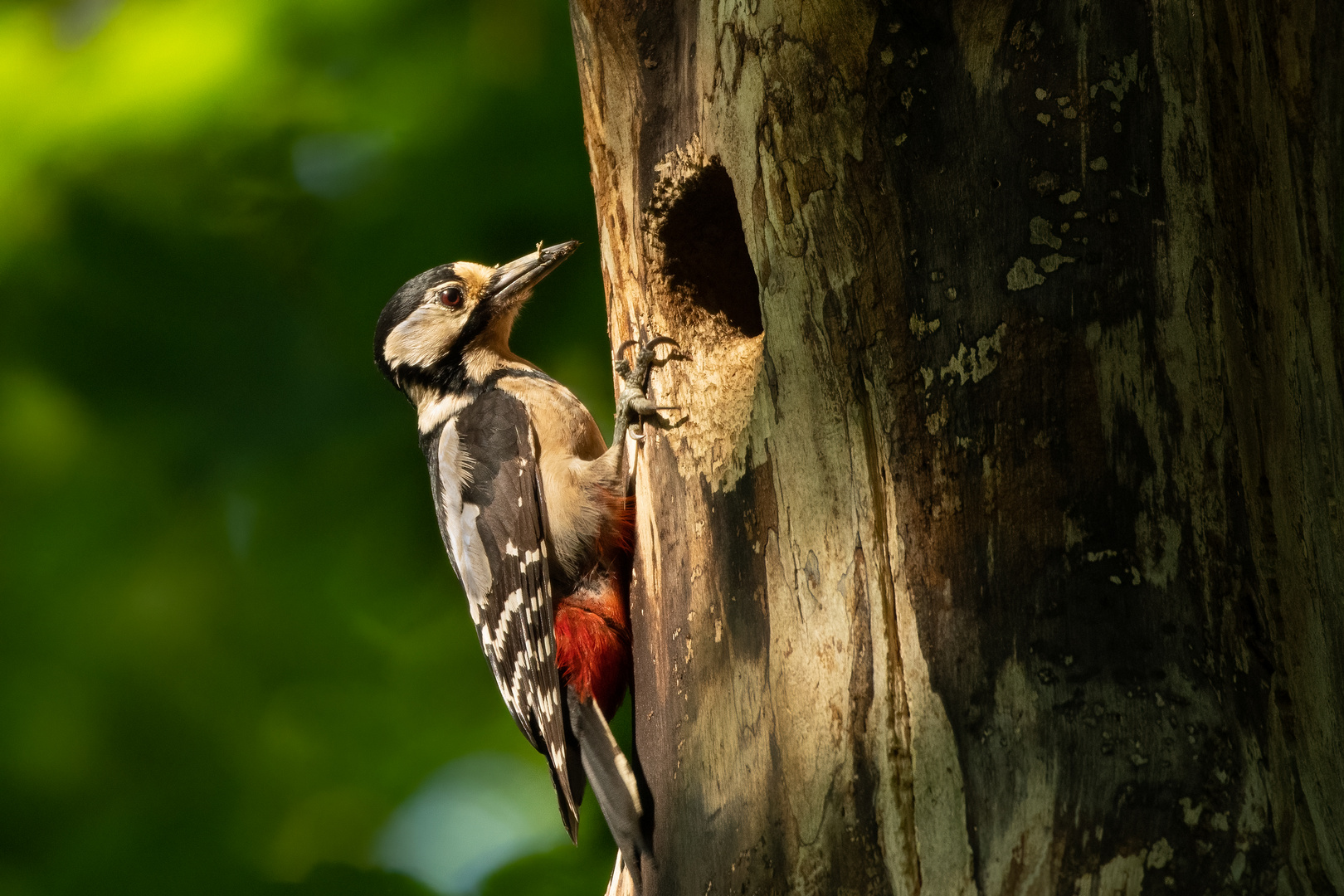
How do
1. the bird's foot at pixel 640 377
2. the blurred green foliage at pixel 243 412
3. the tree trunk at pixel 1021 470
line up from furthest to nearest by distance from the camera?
the blurred green foliage at pixel 243 412, the bird's foot at pixel 640 377, the tree trunk at pixel 1021 470

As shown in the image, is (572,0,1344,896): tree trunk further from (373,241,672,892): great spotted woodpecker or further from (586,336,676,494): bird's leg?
(373,241,672,892): great spotted woodpecker

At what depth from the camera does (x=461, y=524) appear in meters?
3.23

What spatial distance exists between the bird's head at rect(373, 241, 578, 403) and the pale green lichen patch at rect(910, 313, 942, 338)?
1842mm

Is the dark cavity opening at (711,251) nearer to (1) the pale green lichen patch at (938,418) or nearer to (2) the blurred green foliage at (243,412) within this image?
(1) the pale green lichen patch at (938,418)

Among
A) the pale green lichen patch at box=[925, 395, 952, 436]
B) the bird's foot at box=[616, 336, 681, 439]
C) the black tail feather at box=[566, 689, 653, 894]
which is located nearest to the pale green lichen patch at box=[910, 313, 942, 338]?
the pale green lichen patch at box=[925, 395, 952, 436]

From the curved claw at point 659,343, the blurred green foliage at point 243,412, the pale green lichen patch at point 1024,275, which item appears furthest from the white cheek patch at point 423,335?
the pale green lichen patch at point 1024,275

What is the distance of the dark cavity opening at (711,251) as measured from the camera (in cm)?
232

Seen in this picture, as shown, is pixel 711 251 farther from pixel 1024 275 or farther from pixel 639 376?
pixel 1024 275

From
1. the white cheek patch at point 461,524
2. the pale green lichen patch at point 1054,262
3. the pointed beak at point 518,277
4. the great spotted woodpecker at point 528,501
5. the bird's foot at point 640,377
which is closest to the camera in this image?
the pale green lichen patch at point 1054,262

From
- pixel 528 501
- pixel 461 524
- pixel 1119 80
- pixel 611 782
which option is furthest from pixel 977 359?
pixel 461 524

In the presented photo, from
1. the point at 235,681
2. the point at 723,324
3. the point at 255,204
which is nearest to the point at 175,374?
the point at 255,204

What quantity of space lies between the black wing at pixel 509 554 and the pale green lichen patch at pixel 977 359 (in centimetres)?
143

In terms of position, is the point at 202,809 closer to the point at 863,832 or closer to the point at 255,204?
the point at 255,204

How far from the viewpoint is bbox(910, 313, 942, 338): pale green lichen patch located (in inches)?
70.1
